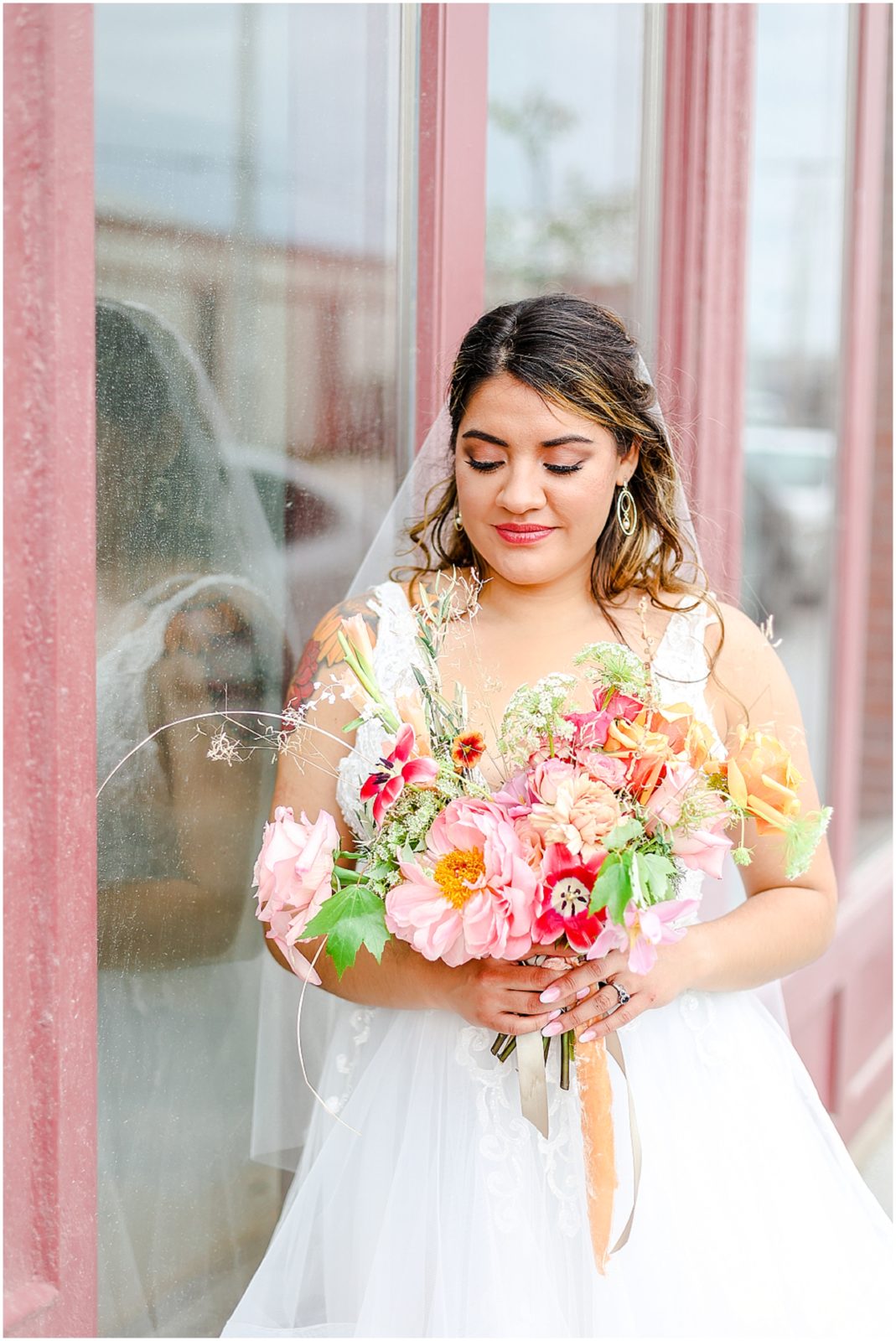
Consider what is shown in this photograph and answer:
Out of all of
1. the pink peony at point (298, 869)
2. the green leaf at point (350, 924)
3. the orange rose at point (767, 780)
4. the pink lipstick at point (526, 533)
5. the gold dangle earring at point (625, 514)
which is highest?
the gold dangle earring at point (625, 514)

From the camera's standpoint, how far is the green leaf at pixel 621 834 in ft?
4.40

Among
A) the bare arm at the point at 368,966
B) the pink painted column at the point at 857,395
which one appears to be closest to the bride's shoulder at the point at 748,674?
the bare arm at the point at 368,966

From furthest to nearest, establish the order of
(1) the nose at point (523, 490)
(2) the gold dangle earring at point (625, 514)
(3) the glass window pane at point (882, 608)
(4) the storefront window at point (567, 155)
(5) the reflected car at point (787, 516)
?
(3) the glass window pane at point (882, 608)
(5) the reflected car at point (787, 516)
(4) the storefront window at point (567, 155)
(2) the gold dangle earring at point (625, 514)
(1) the nose at point (523, 490)

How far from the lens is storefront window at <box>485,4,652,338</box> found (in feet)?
9.46

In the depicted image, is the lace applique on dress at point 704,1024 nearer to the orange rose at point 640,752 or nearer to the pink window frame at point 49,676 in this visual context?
the orange rose at point 640,752

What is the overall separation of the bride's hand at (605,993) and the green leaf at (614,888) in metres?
0.24

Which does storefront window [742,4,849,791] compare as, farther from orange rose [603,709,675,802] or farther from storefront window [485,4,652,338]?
orange rose [603,709,675,802]

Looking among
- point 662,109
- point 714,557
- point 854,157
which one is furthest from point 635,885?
point 854,157

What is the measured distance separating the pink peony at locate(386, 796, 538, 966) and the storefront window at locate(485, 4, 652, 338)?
181cm

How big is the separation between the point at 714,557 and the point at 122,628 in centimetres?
187

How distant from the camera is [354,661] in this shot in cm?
153

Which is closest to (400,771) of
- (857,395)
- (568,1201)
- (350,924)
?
(350,924)

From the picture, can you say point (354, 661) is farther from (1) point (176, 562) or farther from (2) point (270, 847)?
(1) point (176, 562)

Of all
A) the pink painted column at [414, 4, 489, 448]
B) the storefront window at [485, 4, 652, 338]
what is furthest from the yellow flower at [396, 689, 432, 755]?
the storefront window at [485, 4, 652, 338]
